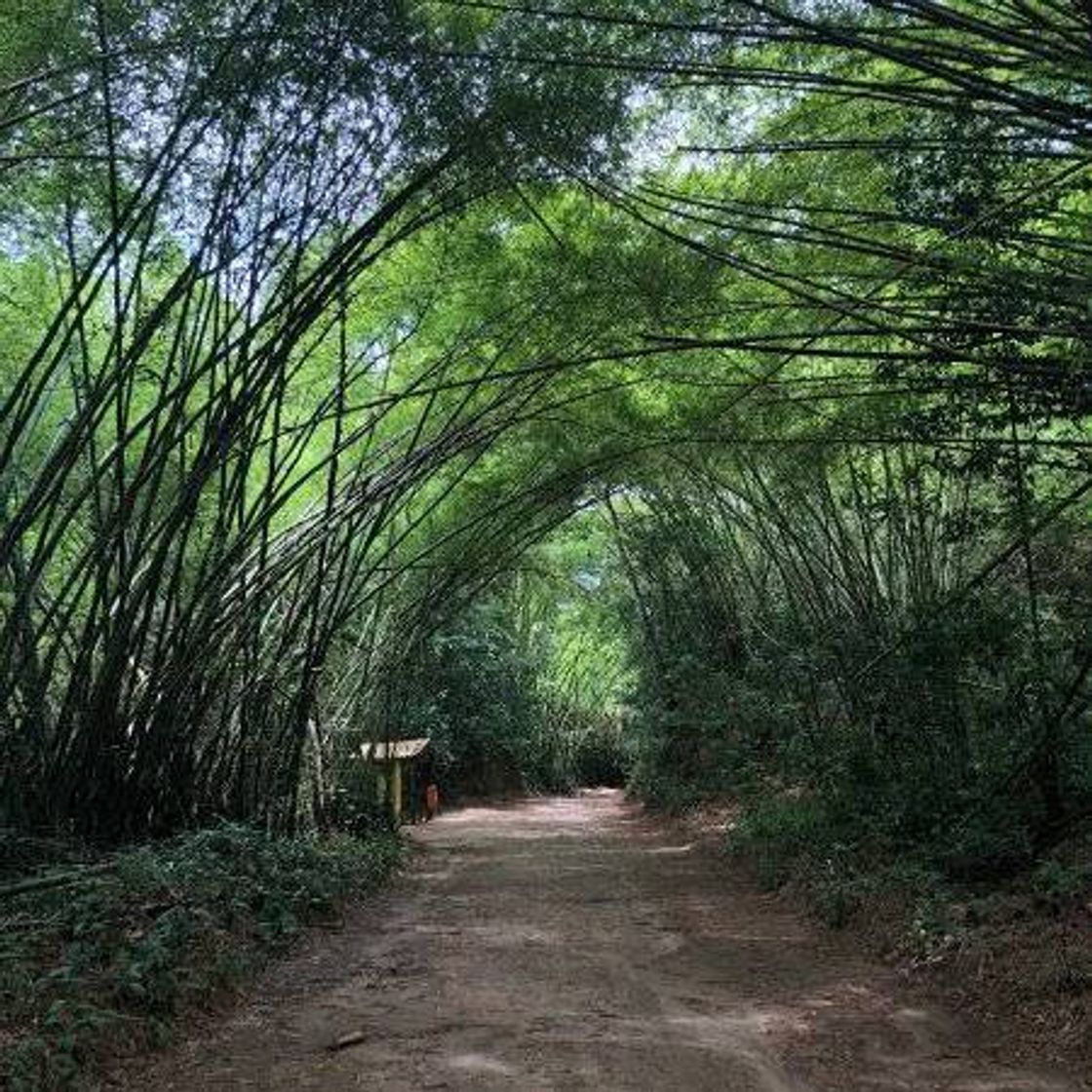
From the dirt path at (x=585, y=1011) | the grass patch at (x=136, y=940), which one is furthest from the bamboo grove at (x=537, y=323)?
the dirt path at (x=585, y=1011)

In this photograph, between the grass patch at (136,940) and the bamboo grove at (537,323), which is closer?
the grass patch at (136,940)

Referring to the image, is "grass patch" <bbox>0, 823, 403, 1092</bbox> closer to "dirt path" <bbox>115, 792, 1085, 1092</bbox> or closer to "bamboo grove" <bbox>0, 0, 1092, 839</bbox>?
"dirt path" <bbox>115, 792, 1085, 1092</bbox>

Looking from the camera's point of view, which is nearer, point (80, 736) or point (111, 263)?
point (111, 263)

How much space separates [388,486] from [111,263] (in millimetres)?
2574

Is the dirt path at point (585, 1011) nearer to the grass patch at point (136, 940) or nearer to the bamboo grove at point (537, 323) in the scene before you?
the grass patch at point (136, 940)

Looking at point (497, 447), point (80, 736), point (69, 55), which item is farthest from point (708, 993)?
point (497, 447)

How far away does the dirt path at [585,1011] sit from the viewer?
3.30m

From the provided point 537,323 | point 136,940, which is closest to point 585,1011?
point 136,940

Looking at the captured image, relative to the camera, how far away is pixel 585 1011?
397 cm

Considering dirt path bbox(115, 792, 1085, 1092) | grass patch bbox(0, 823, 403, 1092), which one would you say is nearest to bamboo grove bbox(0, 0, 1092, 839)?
grass patch bbox(0, 823, 403, 1092)

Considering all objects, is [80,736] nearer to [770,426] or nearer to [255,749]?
[255,749]

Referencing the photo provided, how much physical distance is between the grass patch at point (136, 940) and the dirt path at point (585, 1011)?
18cm

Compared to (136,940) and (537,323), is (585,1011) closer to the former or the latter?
(136,940)

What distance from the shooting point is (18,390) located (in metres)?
4.61
